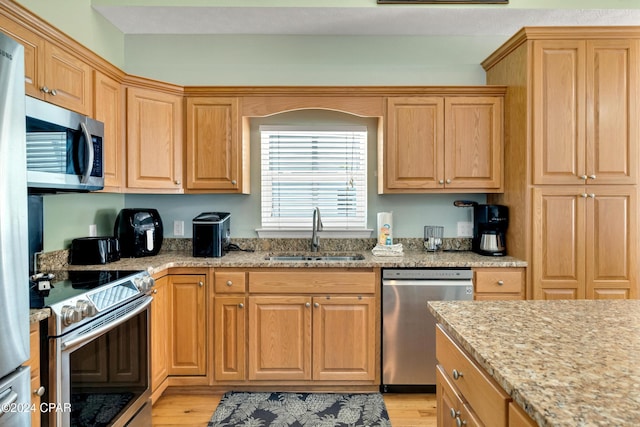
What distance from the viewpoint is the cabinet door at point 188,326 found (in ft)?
8.90

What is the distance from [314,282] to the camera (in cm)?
270

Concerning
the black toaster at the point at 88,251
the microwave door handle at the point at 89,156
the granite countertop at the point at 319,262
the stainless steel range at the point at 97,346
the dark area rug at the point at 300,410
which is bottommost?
the dark area rug at the point at 300,410

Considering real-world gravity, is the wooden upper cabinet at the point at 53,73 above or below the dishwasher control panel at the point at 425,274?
above

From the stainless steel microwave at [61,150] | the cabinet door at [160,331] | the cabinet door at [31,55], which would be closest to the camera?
the stainless steel microwave at [61,150]

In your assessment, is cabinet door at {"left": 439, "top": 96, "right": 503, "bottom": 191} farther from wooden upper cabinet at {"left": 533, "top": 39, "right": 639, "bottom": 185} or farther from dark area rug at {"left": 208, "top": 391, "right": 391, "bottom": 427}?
dark area rug at {"left": 208, "top": 391, "right": 391, "bottom": 427}

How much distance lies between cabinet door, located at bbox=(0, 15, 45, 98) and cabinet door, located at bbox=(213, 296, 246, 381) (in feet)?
5.19

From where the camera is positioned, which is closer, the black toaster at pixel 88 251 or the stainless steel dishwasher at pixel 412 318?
the black toaster at pixel 88 251

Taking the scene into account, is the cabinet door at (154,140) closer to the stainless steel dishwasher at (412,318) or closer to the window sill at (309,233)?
the window sill at (309,233)

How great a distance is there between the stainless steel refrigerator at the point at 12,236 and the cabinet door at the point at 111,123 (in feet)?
4.38

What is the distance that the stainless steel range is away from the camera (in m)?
1.55

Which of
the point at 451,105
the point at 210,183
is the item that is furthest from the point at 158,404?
the point at 451,105

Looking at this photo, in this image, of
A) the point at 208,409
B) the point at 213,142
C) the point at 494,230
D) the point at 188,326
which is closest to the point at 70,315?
the point at 188,326

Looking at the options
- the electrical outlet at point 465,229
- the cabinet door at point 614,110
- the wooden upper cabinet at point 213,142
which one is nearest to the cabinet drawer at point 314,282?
the wooden upper cabinet at point 213,142

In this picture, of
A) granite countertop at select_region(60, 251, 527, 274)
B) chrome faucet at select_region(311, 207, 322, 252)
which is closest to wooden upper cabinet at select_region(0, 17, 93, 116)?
granite countertop at select_region(60, 251, 527, 274)
